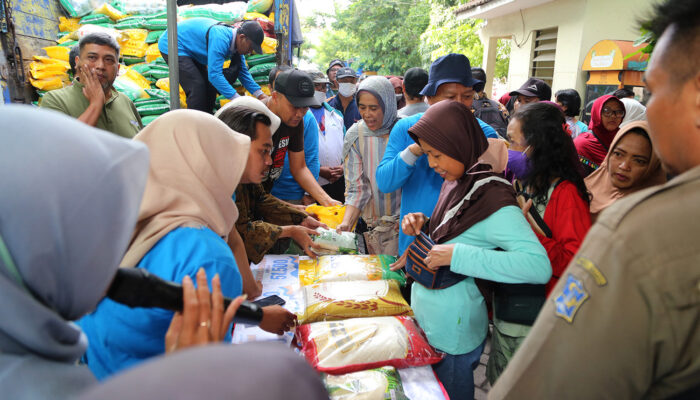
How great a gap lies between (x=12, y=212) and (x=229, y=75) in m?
4.48

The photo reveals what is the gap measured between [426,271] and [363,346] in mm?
407

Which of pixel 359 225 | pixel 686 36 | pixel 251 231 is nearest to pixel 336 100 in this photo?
pixel 359 225

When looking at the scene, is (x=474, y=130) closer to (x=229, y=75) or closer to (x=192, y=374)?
(x=192, y=374)

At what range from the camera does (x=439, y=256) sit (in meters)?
1.67

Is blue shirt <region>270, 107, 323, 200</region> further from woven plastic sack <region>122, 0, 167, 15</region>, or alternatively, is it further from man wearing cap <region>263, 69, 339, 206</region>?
woven plastic sack <region>122, 0, 167, 15</region>

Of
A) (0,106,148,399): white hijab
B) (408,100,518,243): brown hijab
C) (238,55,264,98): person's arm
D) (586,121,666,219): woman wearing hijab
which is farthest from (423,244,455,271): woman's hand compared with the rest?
(238,55,264,98): person's arm

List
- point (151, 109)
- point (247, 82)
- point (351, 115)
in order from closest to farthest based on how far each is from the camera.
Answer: point (247, 82)
point (151, 109)
point (351, 115)

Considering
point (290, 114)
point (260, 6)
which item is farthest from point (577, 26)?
point (290, 114)

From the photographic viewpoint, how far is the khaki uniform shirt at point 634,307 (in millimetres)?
640

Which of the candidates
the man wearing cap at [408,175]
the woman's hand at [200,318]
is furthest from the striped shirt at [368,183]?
the woman's hand at [200,318]

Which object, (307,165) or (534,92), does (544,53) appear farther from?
(307,165)

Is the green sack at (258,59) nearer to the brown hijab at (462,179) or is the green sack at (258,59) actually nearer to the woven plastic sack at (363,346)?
the brown hijab at (462,179)

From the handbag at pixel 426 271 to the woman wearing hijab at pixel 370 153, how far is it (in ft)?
3.73

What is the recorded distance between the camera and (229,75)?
15.6ft
